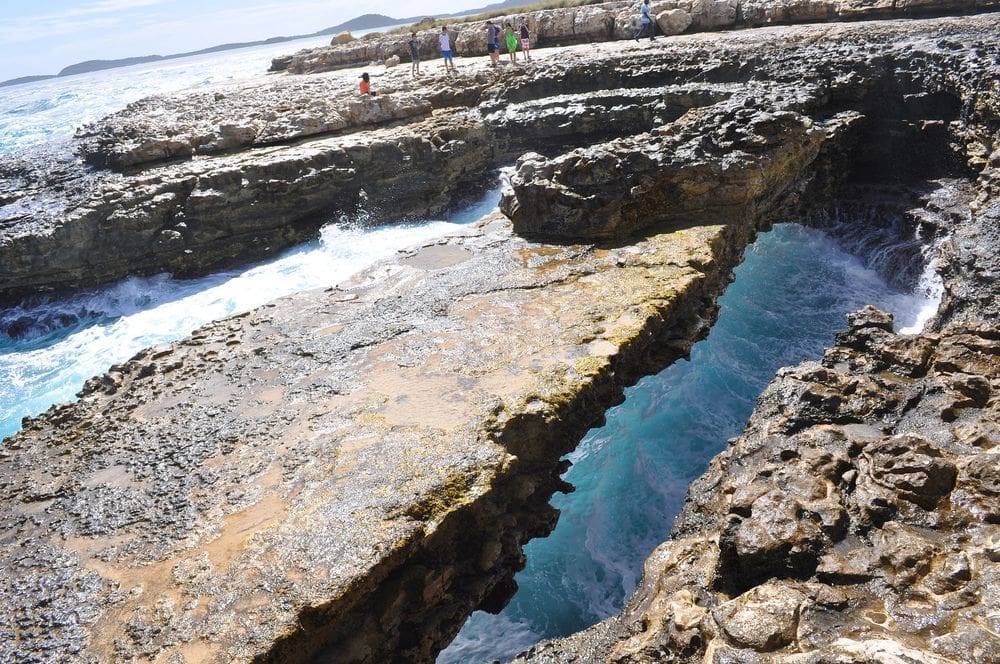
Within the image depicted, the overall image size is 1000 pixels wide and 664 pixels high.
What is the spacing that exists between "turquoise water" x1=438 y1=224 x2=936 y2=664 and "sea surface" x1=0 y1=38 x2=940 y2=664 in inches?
0.8

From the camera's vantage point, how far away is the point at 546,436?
6.35 metres

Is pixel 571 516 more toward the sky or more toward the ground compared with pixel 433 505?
more toward the ground

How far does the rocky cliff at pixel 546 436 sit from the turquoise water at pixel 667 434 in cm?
145

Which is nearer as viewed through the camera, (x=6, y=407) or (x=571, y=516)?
(x=571, y=516)

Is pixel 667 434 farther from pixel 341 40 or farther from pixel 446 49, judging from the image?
pixel 341 40

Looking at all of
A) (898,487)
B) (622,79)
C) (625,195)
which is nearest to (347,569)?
(898,487)

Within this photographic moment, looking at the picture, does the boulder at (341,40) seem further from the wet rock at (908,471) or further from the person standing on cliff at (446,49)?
the wet rock at (908,471)

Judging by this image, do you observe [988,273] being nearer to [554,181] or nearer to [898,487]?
[898,487]

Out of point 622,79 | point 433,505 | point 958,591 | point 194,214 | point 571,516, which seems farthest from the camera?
point 622,79

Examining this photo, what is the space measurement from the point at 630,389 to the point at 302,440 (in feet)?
20.4

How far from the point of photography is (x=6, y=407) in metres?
12.1

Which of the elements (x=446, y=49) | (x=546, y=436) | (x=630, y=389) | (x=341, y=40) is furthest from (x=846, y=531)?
(x=341, y=40)

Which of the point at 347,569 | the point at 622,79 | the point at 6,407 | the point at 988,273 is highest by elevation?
the point at 622,79

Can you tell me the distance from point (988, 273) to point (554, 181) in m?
5.94
